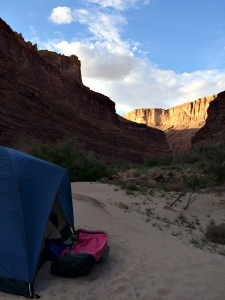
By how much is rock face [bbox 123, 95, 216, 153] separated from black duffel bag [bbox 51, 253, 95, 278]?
91896mm

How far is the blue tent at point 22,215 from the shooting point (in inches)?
134

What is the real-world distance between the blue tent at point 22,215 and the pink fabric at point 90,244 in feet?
2.75

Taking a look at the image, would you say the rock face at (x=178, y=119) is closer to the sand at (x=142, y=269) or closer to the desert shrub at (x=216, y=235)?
the desert shrub at (x=216, y=235)

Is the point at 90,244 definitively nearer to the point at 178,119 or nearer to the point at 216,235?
the point at 216,235

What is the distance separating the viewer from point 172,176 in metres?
20.4

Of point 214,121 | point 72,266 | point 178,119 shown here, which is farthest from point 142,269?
point 178,119

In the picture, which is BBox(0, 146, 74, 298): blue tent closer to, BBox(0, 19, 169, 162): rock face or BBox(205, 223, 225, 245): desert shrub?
BBox(205, 223, 225, 245): desert shrub

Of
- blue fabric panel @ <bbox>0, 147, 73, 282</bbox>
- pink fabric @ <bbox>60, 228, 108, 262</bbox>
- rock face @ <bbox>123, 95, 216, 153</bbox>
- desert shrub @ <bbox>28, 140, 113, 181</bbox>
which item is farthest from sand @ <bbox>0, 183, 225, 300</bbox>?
rock face @ <bbox>123, 95, 216, 153</bbox>

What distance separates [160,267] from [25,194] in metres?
2.51

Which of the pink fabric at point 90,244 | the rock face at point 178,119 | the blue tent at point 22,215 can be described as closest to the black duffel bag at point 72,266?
the pink fabric at point 90,244

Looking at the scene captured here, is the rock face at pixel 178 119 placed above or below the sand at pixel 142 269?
above

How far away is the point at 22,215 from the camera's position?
376 cm

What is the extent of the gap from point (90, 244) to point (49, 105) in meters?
37.4

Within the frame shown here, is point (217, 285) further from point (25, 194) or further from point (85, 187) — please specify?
point (85, 187)
